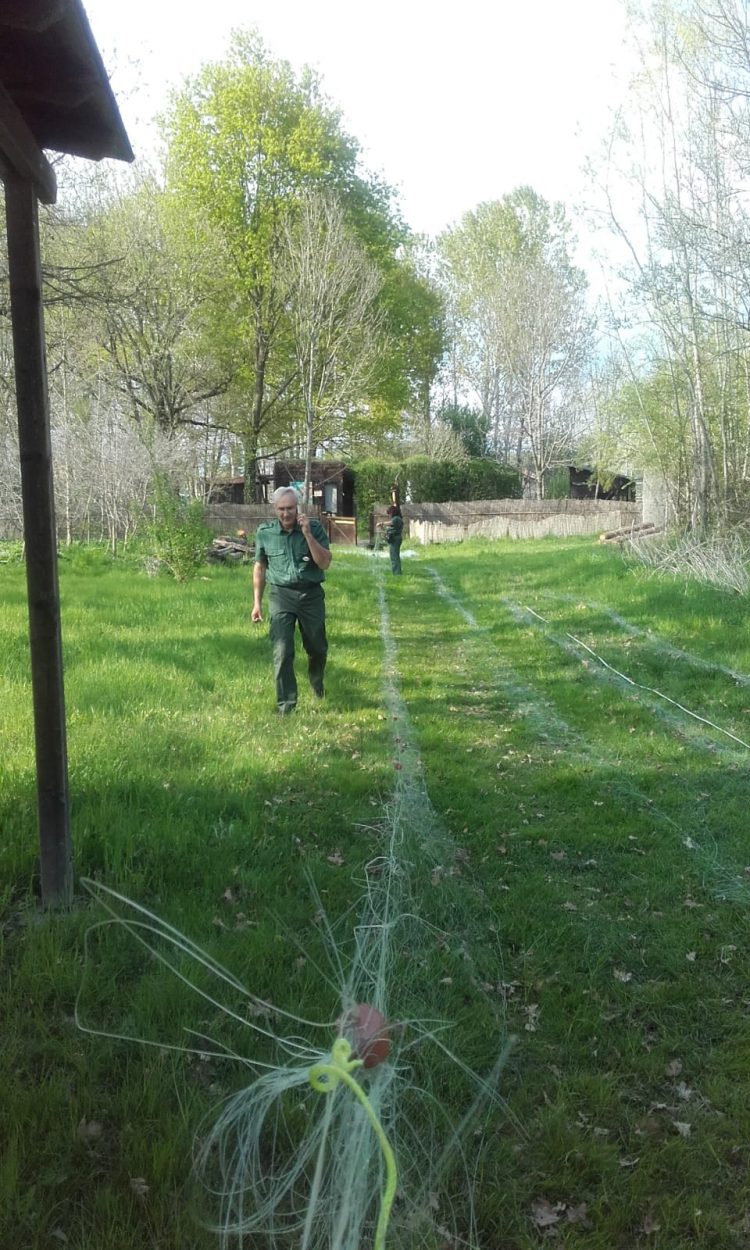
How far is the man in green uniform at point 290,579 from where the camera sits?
798cm

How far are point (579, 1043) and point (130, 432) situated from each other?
24.6m

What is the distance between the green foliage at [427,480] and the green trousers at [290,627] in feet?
106

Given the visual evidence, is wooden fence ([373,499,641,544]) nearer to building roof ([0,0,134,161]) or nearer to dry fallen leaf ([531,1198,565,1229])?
building roof ([0,0,134,161])

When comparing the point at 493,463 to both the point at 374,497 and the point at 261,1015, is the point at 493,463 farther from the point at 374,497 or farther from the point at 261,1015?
the point at 261,1015

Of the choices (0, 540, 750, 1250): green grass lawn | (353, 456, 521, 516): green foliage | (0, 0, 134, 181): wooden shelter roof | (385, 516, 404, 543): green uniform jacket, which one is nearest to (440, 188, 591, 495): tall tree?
(353, 456, 521, 516): green foliage

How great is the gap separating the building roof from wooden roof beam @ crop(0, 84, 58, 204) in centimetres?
7

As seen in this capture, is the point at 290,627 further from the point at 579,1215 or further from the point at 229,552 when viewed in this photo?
the point at 229,552

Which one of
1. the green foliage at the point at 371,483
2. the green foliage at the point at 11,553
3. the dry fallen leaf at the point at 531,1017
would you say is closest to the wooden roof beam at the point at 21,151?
the dry fallen leaf at the point at 531,1017

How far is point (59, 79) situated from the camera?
12.2 feet

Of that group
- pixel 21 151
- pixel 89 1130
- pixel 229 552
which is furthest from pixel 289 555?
pixel 229 552

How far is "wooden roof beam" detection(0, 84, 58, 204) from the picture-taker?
355 centimetres

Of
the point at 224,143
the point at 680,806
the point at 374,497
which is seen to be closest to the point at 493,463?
the point at 374,497

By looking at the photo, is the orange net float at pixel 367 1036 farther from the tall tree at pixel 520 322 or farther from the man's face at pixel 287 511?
the tall tree at pixel 520 322

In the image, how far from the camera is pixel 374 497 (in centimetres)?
4034
